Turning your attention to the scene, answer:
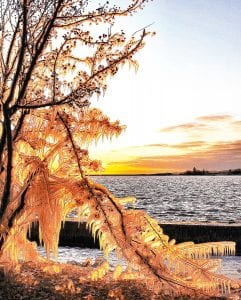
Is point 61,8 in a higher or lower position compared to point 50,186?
higher

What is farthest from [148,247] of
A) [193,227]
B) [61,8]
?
[193,227]

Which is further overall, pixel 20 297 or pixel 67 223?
pixel 67 223

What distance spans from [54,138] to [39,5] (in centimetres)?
253

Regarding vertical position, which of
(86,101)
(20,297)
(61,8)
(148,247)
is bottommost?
(20,297)

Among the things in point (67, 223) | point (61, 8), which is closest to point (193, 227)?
point (67, 223)

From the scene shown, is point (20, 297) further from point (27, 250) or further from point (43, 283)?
point (27, 250)

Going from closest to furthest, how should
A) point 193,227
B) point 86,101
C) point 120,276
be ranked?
point 86,101, point 120,276, point 193,227

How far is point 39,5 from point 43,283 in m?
5.28

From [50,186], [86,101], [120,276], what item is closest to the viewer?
[86,101]

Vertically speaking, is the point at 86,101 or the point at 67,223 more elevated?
the point at 86,101

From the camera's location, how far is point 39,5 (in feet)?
31.7

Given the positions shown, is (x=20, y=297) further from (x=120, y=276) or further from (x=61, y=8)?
(x=61, y=8)

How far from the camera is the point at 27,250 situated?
35.6 ft

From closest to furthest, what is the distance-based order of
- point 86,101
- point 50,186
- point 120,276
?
point 86,101 < point 50,186 < point 120,276
